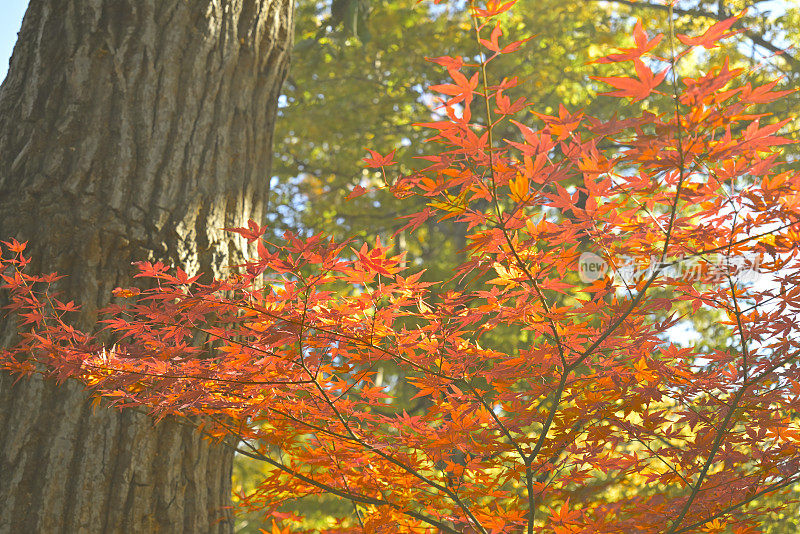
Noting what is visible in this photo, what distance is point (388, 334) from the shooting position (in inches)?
59.2

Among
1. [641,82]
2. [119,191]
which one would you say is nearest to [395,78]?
[119,191]

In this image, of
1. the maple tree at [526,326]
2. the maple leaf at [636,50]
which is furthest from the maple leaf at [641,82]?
the maple tree at [526,326]

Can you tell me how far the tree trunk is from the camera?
1.95 m

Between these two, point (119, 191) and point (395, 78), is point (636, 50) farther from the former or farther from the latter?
point (395, 78)

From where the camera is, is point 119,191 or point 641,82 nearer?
point 641,82

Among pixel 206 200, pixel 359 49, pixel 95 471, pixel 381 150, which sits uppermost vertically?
pixel 359 49

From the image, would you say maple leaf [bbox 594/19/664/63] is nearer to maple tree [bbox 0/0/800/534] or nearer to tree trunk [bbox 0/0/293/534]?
maple tree [bbox 0/0/800/534]

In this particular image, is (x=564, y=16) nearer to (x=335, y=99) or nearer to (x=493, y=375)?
(x=335, y=99)

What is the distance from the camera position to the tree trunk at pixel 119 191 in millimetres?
1953

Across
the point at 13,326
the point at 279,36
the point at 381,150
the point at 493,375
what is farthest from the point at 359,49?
the point at 493,375

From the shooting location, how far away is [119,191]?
7.04 ft

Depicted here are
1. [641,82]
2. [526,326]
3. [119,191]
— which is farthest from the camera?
[119,191]

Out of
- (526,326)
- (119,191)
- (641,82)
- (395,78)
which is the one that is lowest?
(526,326)

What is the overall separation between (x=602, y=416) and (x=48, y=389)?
1.68m
